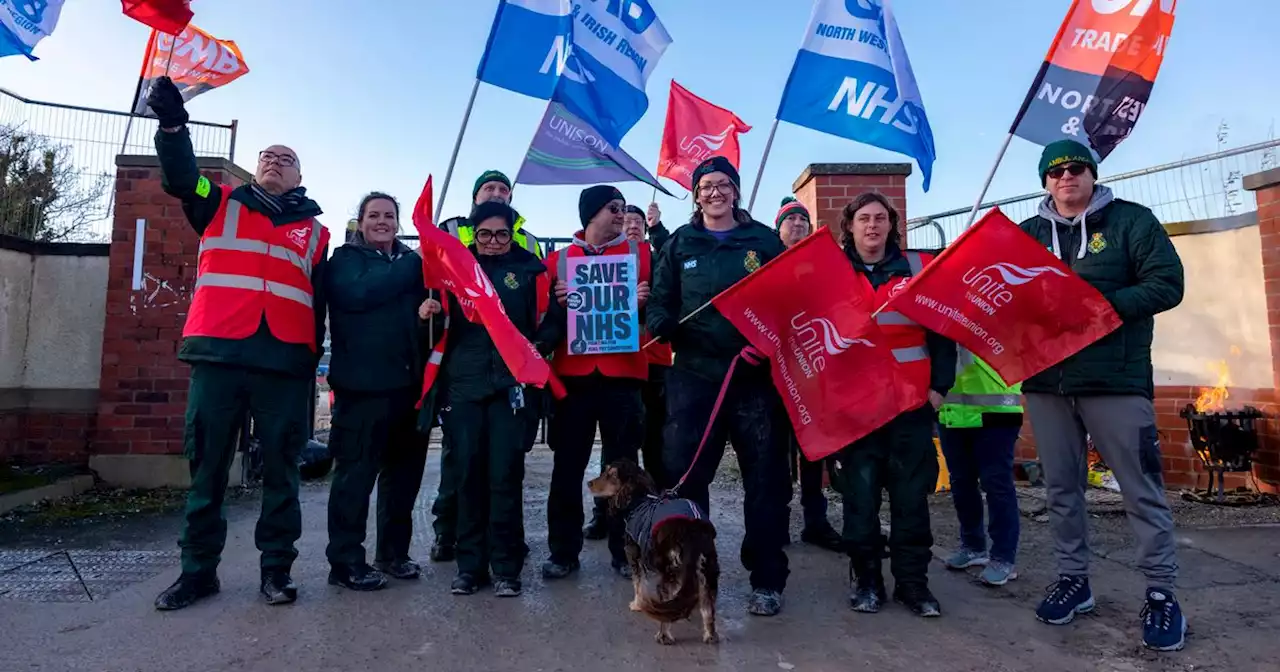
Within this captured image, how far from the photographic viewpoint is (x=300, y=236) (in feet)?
12.3

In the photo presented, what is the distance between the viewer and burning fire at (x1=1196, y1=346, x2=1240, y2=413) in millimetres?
6504

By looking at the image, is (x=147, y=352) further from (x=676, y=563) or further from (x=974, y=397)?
(x=974, y=397)

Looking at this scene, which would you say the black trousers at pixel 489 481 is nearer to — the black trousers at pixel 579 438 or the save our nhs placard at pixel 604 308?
the black trousers at pixel 579 438

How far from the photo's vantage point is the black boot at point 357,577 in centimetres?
367

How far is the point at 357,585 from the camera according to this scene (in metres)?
3.67

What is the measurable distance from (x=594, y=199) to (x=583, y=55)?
89.7 inches

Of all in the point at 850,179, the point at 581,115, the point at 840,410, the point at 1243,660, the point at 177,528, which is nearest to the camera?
the point at 1243,660

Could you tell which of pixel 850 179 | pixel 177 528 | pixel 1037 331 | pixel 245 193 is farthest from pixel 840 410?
pixel 177 528

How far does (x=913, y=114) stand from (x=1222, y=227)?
12.0 ft

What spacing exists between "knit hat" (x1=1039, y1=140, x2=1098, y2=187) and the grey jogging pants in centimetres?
104

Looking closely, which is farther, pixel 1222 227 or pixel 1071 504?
pixel 1222 227

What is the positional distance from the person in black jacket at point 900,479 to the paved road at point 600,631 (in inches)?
5.5

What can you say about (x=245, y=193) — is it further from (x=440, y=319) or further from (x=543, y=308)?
(x=543, y=308)

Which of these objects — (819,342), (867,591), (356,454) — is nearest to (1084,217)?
(819,342)
